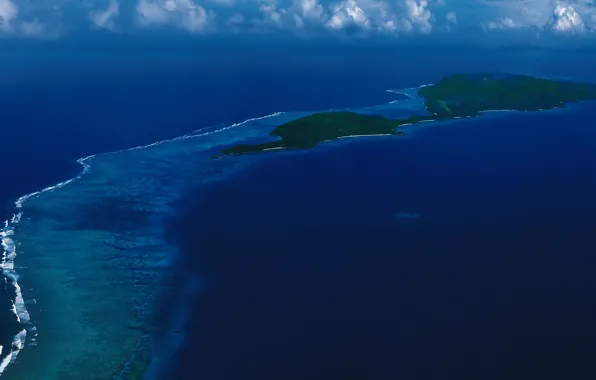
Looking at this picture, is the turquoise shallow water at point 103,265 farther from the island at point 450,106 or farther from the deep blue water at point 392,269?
the island at point 450,106

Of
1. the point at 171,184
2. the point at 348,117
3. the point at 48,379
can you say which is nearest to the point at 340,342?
the point at 48,379

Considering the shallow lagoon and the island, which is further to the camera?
the island

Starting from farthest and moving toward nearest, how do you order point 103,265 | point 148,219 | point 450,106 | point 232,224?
point 450,106, point 148,219, point 232,224, point 103,265

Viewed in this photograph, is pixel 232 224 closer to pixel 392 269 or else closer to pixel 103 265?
pixel 103 265

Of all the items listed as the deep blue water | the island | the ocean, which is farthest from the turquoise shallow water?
the island

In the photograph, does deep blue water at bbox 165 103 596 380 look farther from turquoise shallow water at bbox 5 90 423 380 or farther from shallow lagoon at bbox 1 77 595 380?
turquoise shallow water at bbox 5 90 423 380

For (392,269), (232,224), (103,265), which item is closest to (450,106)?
(232,224)

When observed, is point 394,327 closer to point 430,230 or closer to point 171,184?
point 430,230
